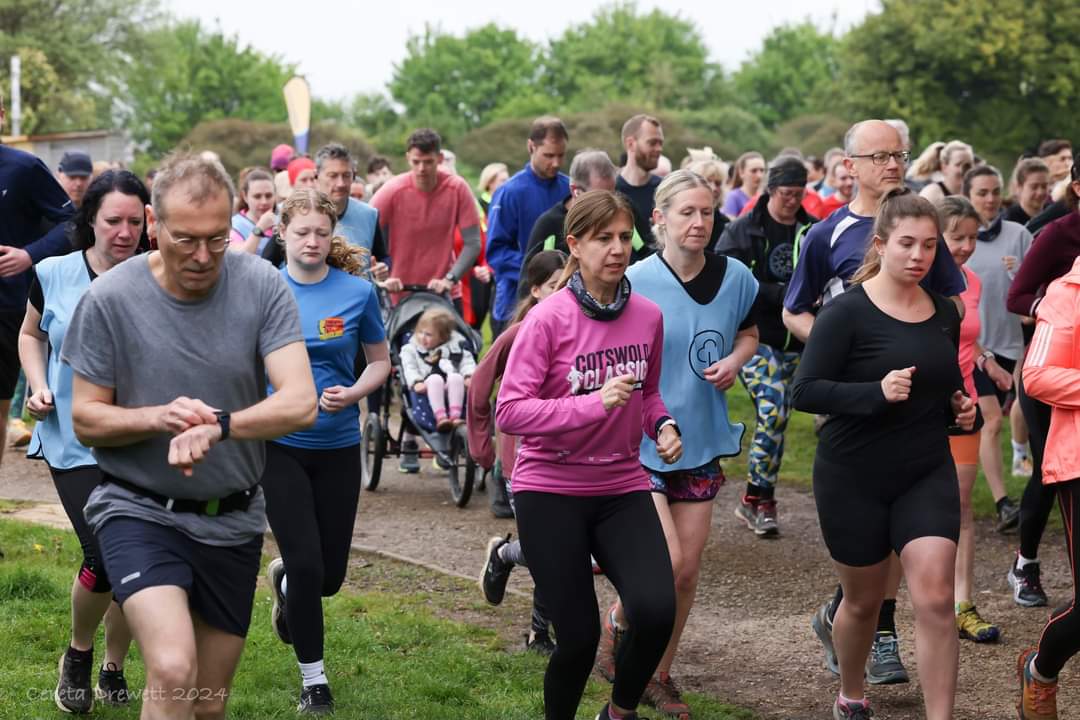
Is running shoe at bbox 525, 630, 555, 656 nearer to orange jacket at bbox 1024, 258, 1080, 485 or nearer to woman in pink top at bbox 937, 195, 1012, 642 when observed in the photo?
woman in pink top at bbox 937, 195, 1012, 642

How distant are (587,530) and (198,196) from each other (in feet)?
6.48

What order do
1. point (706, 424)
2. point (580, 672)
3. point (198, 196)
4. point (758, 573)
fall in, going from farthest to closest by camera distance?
point (758, 573) < point (706, 424) < point (580, 672) < point (198, 196)

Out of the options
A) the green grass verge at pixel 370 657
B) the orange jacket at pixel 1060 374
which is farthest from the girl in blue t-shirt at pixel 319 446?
the orange jacket at pixel 1060 374

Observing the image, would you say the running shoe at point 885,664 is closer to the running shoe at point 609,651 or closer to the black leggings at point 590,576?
the running shoe at point 609,651

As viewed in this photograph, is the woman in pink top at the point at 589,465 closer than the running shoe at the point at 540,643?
Yes

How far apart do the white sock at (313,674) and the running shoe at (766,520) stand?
4804 mm

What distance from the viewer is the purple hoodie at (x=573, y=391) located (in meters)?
5.46

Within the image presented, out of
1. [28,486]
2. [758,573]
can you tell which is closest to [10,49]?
[28,486]

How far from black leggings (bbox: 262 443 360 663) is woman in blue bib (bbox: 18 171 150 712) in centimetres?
70

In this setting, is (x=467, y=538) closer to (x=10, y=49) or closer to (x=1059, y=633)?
(x=1059, y=633)

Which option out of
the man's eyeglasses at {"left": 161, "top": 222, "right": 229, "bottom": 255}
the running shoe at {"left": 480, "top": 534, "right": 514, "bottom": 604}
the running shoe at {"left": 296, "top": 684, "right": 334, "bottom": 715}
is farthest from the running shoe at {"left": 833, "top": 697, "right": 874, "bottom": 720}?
the man's eyeglasses at {"left": 161, "top": 222, "right": 229, "bottom": 255}

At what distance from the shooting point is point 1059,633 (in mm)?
5922

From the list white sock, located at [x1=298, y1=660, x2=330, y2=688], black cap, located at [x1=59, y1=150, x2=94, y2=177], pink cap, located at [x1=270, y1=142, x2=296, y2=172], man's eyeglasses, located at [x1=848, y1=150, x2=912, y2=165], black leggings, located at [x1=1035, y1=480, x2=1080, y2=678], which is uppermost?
pink cap, located at [x1=270, y1=142, x2=296, y2=172]

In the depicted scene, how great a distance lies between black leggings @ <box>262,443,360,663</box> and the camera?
6.16 m
